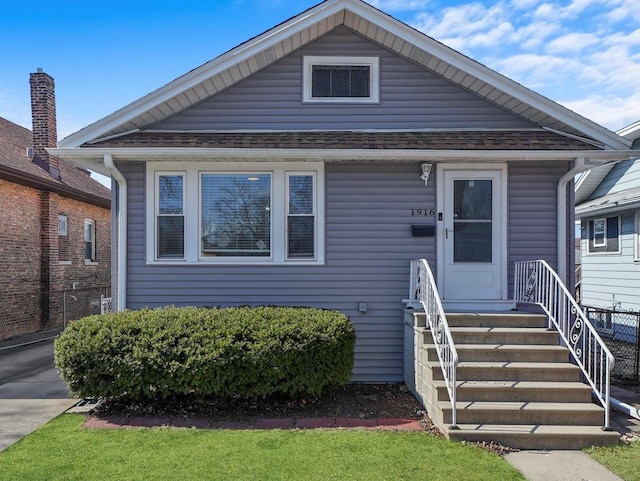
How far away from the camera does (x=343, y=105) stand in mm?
7371

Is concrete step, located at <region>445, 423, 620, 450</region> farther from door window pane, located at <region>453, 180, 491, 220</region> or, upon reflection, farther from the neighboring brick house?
the neighboring brick house

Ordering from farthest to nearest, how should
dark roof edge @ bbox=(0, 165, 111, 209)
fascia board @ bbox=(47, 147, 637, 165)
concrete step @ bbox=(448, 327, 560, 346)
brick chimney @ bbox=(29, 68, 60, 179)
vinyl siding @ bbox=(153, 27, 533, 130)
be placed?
brick chimney @ bbox=(29, 68, 60, 179) → dark roof edge @ bbox=(0, 165, 111, 209) → vinyl siding @ bbox=(153, 27, 533, 130) → fascia board @ bbox=(47, 147, 637, 165) → concrete step @ bbox=(448, 327, 560, 346)

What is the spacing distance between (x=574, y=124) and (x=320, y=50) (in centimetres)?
405

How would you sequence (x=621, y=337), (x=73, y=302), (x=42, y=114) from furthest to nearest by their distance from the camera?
(x=73, y=302) → (x=42, y=114) → (x=621, y=337)

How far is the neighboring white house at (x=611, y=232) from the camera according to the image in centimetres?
1109

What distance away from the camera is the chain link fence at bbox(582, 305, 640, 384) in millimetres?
7432

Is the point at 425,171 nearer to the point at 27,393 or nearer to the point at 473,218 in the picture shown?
the point at 473,218

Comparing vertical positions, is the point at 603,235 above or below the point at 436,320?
above

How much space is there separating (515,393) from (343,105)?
15.6 feet

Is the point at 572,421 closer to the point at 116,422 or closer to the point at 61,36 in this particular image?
the point at 116,422

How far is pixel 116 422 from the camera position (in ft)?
17.6

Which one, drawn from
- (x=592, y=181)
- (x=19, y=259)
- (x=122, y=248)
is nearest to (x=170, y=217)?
(x=122, y=248)

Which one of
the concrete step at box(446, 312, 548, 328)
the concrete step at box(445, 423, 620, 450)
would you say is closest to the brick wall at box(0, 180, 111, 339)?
the concrete step at box(446, 312, 548, 328)

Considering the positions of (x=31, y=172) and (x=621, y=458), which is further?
(x=31, y=172)
